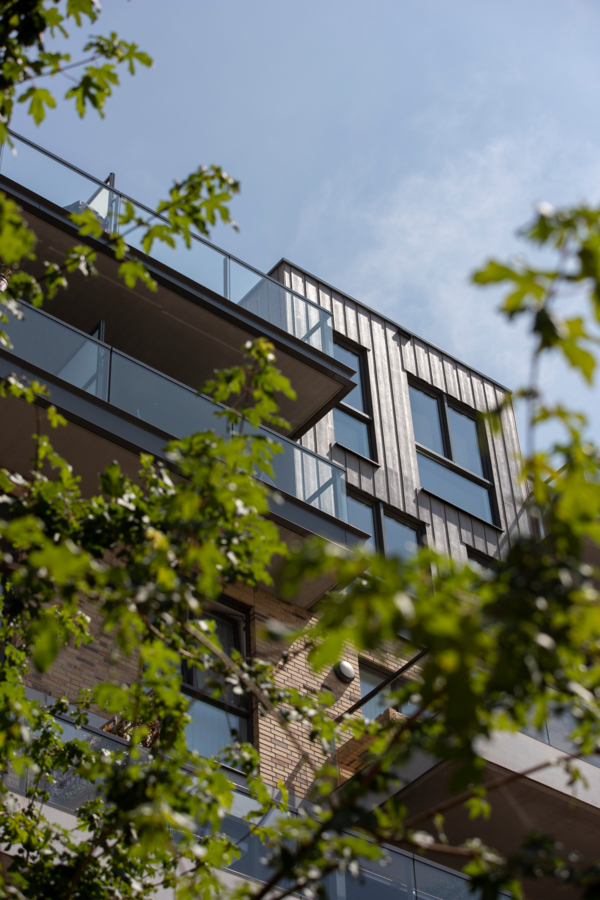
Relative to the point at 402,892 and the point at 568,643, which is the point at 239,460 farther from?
the point at 402,892

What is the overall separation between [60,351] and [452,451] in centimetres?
969

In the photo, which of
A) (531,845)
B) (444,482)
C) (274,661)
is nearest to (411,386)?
(444,482)

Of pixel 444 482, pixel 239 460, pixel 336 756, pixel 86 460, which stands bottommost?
pixel 239 460

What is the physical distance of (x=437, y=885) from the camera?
391 inches

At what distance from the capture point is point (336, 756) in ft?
38.4

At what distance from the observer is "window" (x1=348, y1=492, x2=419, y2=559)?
15.9 m

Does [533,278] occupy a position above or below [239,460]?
below

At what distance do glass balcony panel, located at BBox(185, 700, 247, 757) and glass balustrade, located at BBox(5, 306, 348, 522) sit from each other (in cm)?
302

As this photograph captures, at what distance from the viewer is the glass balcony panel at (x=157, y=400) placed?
37.8ft

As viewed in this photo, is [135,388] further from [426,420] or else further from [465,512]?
[426,420]

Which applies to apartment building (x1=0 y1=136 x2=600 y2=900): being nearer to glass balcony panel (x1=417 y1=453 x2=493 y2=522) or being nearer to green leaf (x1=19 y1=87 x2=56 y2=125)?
glass balcony panel (x1=417 y1=453 x2=493 y2=522)

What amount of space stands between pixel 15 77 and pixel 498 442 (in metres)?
15.8

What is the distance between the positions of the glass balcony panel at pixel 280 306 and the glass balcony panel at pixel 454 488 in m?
4.06

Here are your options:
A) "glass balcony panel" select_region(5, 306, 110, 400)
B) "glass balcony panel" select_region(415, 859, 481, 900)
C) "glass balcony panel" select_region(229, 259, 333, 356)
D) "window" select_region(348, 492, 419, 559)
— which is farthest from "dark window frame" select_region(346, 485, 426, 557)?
"glass balcony panel" select_region(415, 859, 481, 900)
